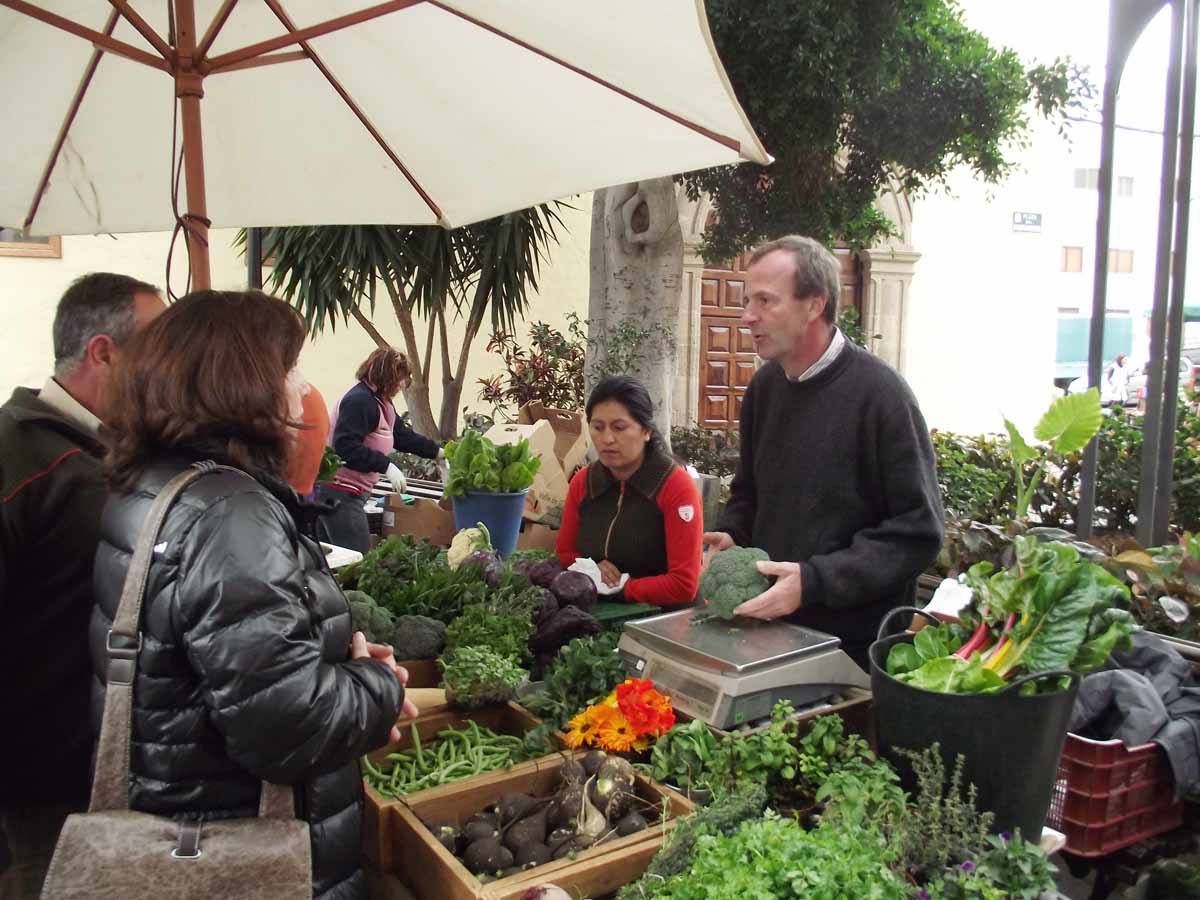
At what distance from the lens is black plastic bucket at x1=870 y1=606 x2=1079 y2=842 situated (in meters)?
1.66

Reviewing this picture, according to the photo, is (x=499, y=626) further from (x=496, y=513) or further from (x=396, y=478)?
(x=396, y=478)

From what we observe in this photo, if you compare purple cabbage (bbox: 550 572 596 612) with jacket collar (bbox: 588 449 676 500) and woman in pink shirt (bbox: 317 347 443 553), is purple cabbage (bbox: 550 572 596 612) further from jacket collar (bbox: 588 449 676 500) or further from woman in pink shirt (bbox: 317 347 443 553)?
woman in pink shirt (bbox: 317 347 443 553)

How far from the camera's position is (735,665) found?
199cm

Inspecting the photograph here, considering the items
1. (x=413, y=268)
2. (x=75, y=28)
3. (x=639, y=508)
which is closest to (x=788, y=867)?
(x=639, y=508)

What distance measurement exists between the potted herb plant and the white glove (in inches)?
40.9

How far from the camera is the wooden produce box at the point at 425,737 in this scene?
185 centimetres

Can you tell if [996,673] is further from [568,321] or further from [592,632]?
[568,321]

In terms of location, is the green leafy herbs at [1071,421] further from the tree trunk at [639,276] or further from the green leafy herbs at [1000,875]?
the tree trunk at [639,276]

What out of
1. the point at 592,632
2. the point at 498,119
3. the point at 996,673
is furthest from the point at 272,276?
the point at 996,673

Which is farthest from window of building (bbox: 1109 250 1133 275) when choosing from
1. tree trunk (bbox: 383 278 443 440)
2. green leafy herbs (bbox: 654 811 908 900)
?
green leafy herbs (bbox: 654 811 908 900)

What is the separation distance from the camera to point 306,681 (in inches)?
55.1

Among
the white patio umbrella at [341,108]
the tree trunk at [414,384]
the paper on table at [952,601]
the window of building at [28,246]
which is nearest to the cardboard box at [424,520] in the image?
the white patio umbrella at [341,108]

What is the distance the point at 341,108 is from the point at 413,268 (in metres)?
5.36

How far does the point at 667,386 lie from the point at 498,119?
4.07 metres
